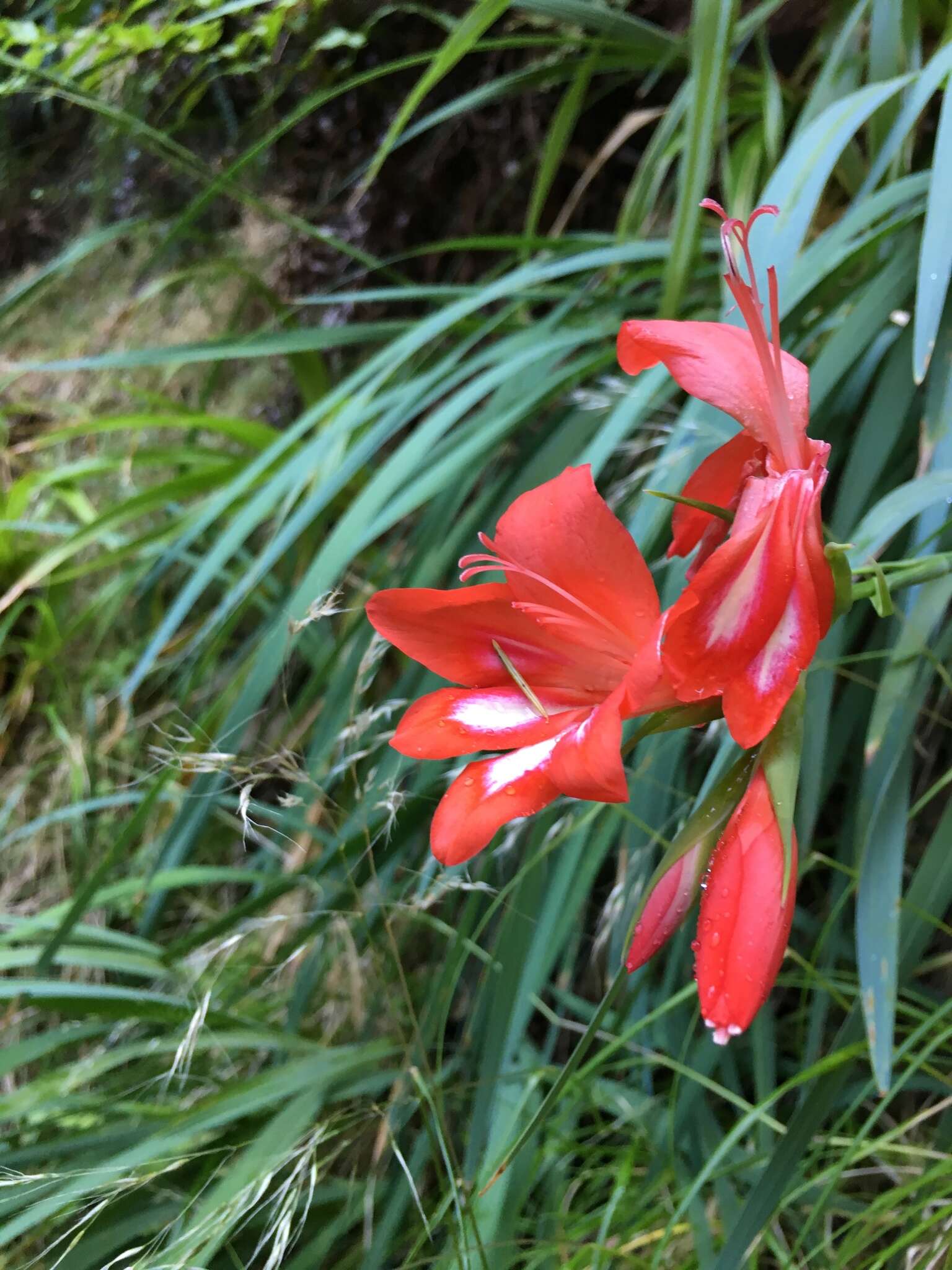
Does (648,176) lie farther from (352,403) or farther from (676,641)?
(676,641)

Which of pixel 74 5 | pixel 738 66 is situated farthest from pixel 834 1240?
pixel 74 5

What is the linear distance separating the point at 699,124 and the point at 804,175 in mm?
94

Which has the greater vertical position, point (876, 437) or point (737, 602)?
point (737, 602)

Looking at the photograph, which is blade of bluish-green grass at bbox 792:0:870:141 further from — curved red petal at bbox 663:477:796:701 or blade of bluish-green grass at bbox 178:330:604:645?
curved red petal at bbox 663:477:796:701

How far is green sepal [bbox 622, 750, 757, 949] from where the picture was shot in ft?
1.05

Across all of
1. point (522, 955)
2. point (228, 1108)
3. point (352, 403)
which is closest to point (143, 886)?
point (228, 1108)

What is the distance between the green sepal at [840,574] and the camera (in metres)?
0.30

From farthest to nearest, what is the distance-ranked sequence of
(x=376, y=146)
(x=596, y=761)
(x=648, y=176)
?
(x=376, y=146) < (x=648, y=176) < (x=596, y=761)

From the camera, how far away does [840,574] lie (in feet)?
1.00

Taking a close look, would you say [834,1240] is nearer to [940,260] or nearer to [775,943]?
[775,943]

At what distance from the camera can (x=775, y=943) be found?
0.93 feet

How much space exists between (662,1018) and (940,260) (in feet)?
1.79

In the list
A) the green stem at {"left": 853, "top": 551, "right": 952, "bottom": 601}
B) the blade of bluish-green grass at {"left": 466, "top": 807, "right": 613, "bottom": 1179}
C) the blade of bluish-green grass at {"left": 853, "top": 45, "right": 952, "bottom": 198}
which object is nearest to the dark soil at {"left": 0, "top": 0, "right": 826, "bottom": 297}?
the blade of bluish-green grass at {"left": 853, "top": 45, "right": 952, "bottom": 198}

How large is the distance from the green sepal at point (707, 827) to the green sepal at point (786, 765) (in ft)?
0.05
